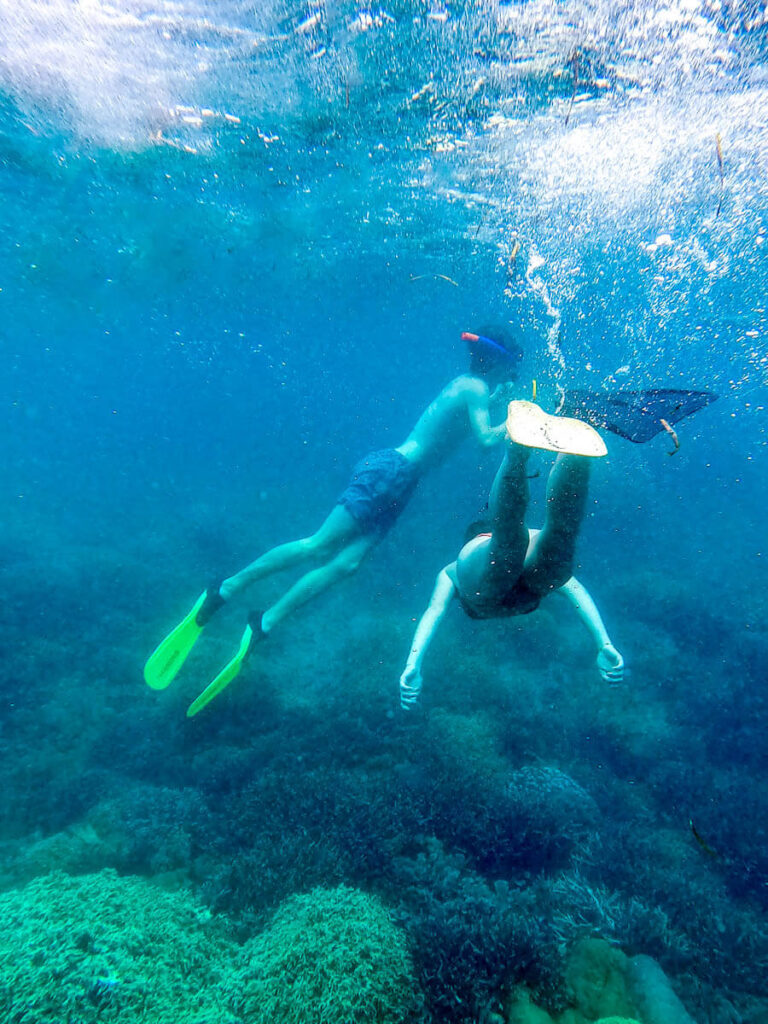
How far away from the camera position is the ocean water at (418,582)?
4840 millimetres

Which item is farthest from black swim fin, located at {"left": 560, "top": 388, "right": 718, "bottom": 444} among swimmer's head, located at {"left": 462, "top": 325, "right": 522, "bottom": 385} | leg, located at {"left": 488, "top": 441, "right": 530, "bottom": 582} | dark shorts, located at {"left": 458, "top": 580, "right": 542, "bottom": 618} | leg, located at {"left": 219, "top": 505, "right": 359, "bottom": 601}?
leg, located at {"left": 219, "top": 505, "right": 359, "bottom": 601}

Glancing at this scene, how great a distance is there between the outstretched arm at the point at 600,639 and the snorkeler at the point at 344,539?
7.54 ft

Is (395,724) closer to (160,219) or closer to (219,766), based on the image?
(219,766)

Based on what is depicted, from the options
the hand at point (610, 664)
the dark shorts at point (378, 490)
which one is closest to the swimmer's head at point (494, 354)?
the dark shorts at point (378, 490)

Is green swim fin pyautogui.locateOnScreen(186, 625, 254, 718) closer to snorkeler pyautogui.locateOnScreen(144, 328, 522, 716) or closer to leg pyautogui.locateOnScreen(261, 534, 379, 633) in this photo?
snorkeler pyautogui.locateOnScreen(144, 328, 522, 716)

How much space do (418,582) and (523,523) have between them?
9.93m

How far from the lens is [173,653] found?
686 cm

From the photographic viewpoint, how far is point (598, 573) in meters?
14.0

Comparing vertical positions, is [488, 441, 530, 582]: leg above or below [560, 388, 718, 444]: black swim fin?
below

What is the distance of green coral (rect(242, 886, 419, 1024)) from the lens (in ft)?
10.3

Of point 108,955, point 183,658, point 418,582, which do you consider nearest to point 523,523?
point 108,955

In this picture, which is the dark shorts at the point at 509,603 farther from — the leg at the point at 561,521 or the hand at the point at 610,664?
the hand at the point at 610,664

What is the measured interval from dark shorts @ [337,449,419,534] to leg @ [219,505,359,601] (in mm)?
166

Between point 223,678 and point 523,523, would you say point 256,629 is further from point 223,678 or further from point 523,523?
point 523,523
